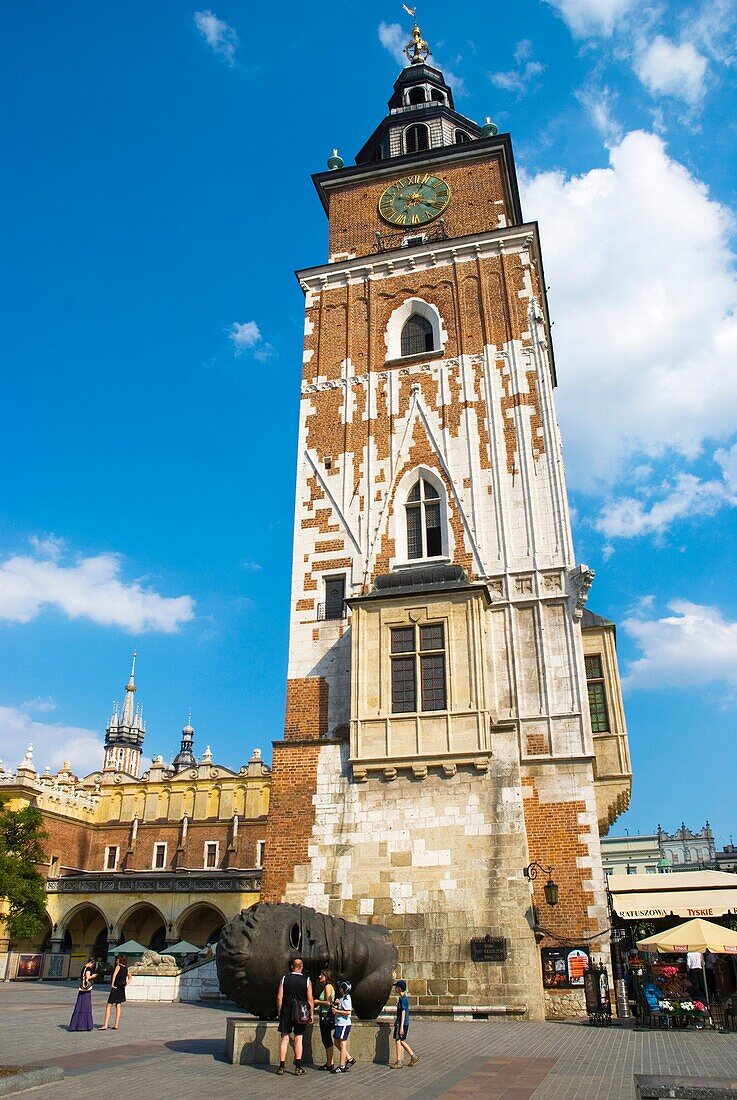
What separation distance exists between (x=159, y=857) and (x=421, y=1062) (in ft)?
150

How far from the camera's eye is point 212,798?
178 feet

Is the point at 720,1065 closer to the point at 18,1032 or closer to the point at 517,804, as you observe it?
the point at 517,804

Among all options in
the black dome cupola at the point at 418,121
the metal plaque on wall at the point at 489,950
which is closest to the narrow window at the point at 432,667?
the metal plaque on wall at the point at 489,950

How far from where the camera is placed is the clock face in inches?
1126

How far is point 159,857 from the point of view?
5347 centimetres

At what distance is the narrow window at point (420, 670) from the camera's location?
19859mm

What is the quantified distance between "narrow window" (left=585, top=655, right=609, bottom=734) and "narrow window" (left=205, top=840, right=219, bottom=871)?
120 feet

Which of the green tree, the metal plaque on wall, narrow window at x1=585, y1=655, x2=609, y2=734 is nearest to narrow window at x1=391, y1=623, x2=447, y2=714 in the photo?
narrow window at x1=585, y1=655, x2=609, y2=734

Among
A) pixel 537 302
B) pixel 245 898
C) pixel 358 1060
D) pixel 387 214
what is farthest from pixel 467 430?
pixel 245 898

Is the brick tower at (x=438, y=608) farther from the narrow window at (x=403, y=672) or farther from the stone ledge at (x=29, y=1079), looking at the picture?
the stone ledge at (x=29, y=1079)

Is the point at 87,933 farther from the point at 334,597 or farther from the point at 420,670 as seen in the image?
the point at 420,670

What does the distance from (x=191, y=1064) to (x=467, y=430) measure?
17135 millimetres

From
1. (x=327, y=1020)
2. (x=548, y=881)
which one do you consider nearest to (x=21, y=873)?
(x=548, y=881)

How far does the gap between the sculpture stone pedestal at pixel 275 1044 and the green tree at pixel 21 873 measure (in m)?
27.1
